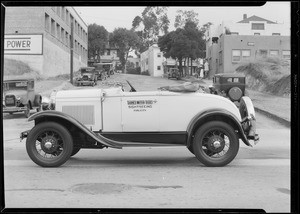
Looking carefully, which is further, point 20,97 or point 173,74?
point 20,97

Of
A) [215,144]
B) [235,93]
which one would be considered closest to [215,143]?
[215,144]

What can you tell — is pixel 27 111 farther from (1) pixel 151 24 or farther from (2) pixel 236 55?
(2) pixel 236 55

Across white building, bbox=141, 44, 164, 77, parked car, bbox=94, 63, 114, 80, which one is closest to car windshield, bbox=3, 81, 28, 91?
parked car, bbox=94, 63, 114, 80

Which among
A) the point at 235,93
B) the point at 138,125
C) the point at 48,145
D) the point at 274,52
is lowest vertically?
the point at 48,145

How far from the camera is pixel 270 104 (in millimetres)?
4828

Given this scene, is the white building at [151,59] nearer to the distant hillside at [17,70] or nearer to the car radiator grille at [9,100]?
the distant hillside at [17,70]

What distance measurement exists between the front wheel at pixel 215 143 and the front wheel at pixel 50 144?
1.60 meters

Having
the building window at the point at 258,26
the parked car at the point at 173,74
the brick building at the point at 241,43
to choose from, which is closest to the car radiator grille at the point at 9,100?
the parked car at the point at 173,74

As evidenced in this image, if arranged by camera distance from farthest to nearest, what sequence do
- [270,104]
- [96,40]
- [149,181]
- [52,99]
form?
1. [52,99]
2. [149,181]
3. [270,104]
4. [96,40]

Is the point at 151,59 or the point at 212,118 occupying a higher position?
the point at 151,59

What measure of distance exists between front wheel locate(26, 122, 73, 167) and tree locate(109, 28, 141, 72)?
1.98 metres

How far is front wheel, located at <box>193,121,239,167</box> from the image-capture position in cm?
598

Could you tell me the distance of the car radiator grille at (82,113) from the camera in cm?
601

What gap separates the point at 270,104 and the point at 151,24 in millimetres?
1587
